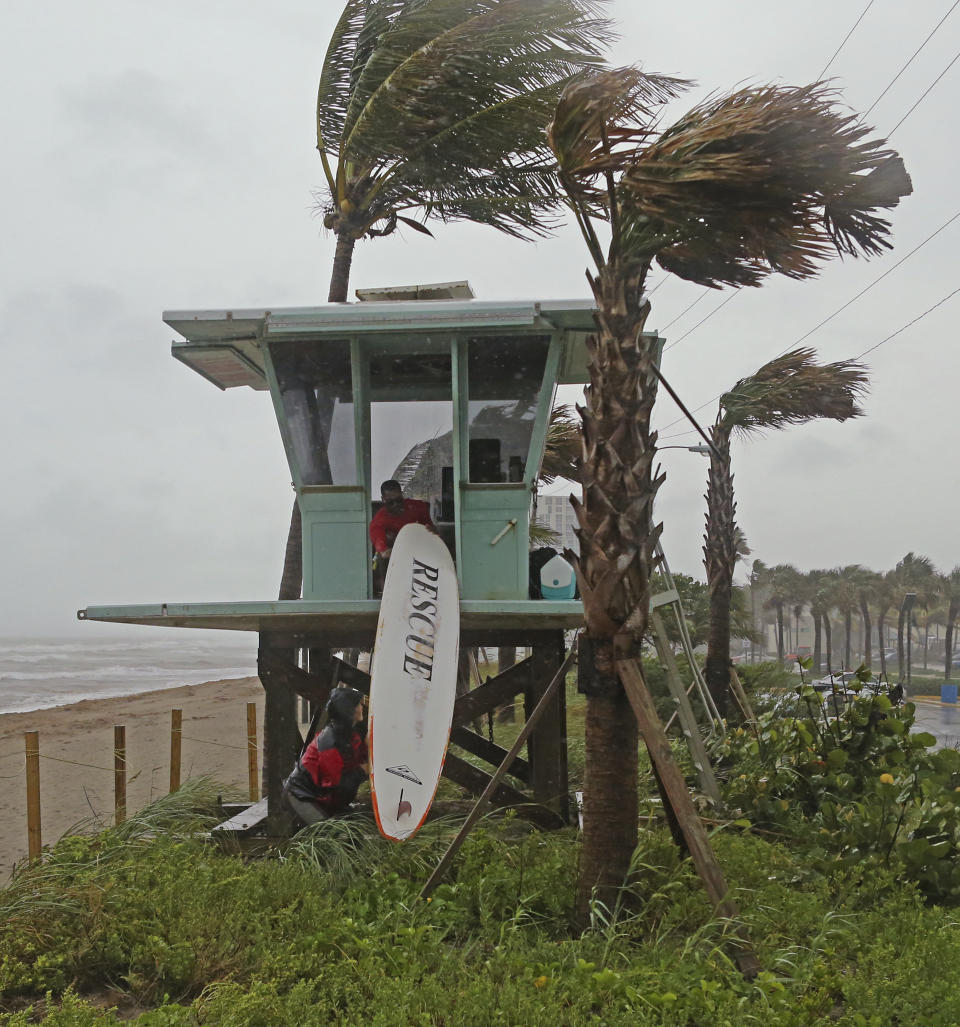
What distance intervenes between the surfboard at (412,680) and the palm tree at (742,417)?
29.7 feet

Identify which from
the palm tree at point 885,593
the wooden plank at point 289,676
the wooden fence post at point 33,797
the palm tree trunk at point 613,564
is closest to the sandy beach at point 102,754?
the wooden fence post at point 33,797

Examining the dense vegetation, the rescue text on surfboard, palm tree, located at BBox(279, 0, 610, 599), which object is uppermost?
palm tree, located at BBox(279, 0, 610, 599)

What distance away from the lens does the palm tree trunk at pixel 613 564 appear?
5.28m

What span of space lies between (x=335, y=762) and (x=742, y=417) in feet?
34.1

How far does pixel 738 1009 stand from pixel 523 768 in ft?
17.3

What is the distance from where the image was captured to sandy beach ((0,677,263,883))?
11648 mm

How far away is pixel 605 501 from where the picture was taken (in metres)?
5.34

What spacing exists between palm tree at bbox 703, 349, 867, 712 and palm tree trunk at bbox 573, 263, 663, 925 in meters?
9.66

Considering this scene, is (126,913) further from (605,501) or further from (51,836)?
(51,836)

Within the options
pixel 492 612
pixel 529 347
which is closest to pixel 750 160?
pixel 529 347

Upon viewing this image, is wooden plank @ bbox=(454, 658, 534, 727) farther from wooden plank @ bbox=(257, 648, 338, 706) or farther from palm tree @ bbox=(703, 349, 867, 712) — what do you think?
palm tree @ bbox=(703, 349, 867, 712)

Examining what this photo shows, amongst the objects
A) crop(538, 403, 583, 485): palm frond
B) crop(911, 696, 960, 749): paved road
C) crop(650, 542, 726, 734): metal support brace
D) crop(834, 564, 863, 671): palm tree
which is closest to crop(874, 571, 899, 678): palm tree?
crop(834, 564, 863, 671): palm tree

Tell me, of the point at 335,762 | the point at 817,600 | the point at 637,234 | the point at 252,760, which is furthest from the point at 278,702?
the point at 817,600

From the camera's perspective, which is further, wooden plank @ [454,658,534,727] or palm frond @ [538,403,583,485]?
palm frond @ [538,403,583,485]
